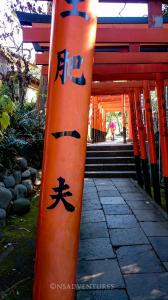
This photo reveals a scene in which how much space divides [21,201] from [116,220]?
2.35 meters

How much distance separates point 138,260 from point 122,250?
457mm

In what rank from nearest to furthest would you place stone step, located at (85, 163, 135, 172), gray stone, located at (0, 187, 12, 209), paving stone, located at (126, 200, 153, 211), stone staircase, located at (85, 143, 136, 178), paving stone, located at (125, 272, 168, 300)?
Answer: 1. paving stone, located at (125, 272, 168, 300)
2. gray stone, located at (0, 187, 12, 209)
3. paving stone, located at (126, 200, 153, 211)
4. stone staircase, located at (85, 143, 136, 178)
5. stone step, located at (85, 163, 135, 172)

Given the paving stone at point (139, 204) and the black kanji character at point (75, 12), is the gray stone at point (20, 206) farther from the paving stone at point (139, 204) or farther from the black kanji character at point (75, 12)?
the black kanji character at point (75, 12)

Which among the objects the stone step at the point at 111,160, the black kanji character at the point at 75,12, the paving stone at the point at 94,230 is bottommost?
the paving stone at the point at 94,230

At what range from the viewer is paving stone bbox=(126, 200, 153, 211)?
7.55 metres

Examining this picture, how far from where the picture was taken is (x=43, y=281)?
1.91 m

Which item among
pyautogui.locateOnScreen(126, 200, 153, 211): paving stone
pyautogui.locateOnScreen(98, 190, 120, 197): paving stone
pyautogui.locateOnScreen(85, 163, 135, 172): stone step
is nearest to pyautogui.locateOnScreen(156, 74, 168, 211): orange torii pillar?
pyautogui.locateOnScreen(126, 200, 153, 211): paving stone

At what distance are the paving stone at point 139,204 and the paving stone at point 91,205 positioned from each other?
0.79 meters

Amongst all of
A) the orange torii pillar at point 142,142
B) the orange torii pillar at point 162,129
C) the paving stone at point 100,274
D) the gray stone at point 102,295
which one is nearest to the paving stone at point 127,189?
the orange torii pillar at point 142,142

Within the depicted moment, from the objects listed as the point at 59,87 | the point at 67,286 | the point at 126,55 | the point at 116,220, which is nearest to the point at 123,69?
the point at 126,55

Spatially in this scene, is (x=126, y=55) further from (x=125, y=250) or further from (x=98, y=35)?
(x=125, y=250)

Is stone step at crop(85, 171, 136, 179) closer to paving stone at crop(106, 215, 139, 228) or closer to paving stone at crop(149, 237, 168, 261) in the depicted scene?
A: paving stone at crop(106, 215, 139, 228)

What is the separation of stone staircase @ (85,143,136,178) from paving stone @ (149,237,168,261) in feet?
20.2

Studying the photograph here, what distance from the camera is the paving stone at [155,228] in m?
5.61
